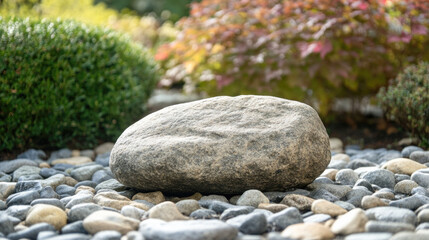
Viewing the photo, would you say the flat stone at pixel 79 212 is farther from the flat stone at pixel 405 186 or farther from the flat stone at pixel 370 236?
the flat stone at pixel 405 186

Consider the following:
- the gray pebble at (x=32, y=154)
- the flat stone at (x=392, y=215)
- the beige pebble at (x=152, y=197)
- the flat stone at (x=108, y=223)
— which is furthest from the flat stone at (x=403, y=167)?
the gray pebble at (x=32, y=154)

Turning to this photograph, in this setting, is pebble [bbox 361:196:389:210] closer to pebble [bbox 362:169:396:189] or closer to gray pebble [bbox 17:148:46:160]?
pebble [bbox 362:169:396:189]

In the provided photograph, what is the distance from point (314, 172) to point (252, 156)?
0.47 m

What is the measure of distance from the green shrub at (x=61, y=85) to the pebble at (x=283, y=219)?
2677 millimetres

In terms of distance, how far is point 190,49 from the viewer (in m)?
5.54

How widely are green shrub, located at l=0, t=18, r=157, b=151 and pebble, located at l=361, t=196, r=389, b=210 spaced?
9.45 feet

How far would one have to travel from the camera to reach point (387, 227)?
2.07 meters

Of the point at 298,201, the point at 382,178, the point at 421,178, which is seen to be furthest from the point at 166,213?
the point at 421,178

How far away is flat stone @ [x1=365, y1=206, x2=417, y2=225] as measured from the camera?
7.36 ft

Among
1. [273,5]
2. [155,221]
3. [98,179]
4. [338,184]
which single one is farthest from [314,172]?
[273,5]

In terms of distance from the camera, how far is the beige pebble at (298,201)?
2.55 meters

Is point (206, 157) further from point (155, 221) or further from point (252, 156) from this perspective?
point (155, 221)

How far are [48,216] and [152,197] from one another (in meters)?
0.70

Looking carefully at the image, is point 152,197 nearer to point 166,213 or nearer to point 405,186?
point 166,213
